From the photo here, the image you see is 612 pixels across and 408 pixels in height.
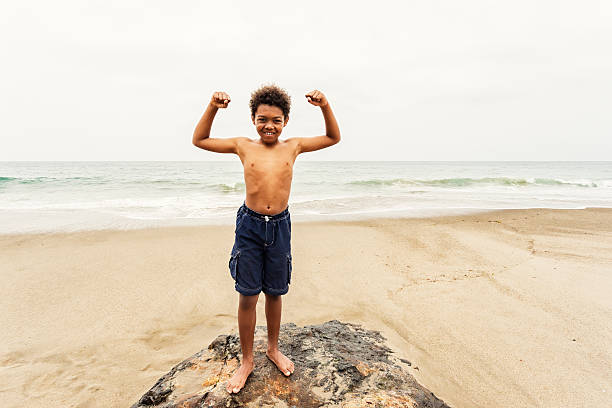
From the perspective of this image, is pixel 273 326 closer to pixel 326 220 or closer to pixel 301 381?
pixel 301 381

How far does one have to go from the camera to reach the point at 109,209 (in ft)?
38.1

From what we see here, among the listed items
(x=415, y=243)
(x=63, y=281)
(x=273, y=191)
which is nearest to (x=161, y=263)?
(x=63, y=281)

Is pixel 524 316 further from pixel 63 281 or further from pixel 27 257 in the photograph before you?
pixel 27 257
